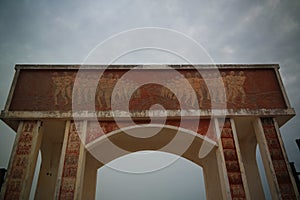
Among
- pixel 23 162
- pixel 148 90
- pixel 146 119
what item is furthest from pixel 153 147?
pixel 23 162

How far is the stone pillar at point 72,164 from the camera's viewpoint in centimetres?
713

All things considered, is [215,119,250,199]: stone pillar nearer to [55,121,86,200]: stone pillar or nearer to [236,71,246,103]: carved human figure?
[236,71,246,103]: carved human figure

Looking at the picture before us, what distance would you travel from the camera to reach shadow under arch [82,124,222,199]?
8.36m

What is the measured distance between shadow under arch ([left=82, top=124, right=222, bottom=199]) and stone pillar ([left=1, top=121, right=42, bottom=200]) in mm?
1855

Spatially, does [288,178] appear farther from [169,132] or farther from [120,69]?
[120,69]

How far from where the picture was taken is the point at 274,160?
775cm

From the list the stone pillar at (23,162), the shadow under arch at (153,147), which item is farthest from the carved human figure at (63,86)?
the shadow under arch at (153,147)

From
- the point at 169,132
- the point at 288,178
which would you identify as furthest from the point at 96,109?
the point at 288,178

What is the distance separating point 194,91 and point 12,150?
22.4ft

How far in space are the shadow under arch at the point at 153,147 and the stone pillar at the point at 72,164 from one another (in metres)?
0.43

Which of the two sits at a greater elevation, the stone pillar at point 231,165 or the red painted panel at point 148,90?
the red painted panel at point 148,90

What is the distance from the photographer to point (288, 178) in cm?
744

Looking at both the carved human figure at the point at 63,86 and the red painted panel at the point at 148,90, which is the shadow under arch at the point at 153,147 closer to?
the red painted panel at the point at 148,90

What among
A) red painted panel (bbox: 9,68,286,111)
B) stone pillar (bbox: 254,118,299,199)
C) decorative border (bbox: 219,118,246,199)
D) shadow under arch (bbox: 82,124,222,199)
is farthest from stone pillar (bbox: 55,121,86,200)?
stone pillar (bbox: 254,118,299,199)
